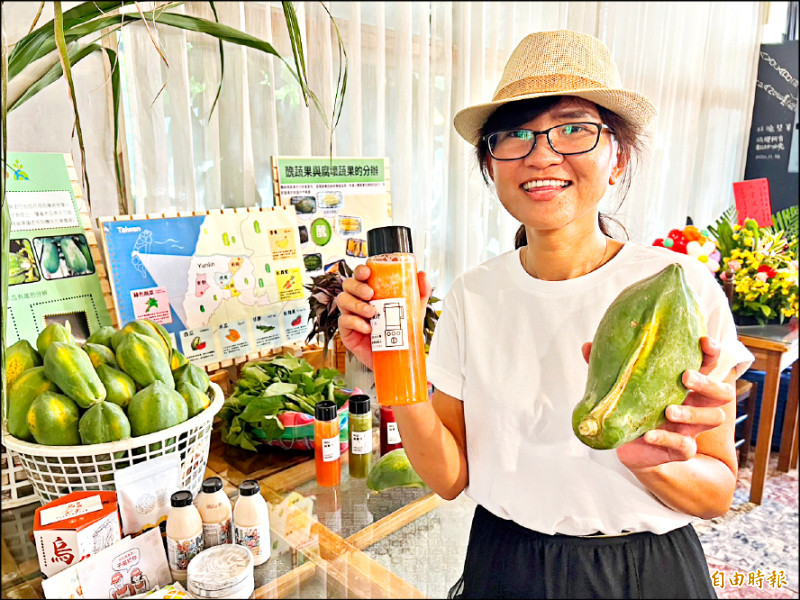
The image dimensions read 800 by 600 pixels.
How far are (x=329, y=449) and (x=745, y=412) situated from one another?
6.81ft

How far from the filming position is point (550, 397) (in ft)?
2.50

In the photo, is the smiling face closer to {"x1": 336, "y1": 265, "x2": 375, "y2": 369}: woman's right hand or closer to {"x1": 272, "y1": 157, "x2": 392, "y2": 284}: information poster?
{"x1": 336, "y1": 265, "x2": 375, "y2": 369}: woman's right hand

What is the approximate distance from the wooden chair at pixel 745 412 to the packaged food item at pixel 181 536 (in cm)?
212


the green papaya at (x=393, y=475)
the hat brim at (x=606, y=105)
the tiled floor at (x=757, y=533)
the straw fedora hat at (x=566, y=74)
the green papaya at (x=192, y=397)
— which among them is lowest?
the tiled floor at (x=757, y=533)

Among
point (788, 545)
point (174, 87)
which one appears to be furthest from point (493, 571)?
point (788, 545)

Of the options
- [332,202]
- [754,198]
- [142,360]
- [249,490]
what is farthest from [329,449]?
[754,198]

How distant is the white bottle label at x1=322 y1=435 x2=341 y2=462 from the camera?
1.00m

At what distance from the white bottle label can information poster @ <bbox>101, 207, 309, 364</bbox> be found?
1.34ft

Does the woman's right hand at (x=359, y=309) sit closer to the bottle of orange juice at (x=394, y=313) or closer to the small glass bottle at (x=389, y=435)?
the bottle of orange juice at (x=394, y=313)

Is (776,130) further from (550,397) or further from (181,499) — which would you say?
(181,499)

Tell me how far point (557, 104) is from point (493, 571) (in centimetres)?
63

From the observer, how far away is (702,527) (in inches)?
72.3

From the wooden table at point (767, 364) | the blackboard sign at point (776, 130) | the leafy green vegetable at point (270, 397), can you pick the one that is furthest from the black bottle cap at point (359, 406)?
the wooden table at point (767, 364)

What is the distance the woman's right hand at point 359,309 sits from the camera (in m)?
0.64
